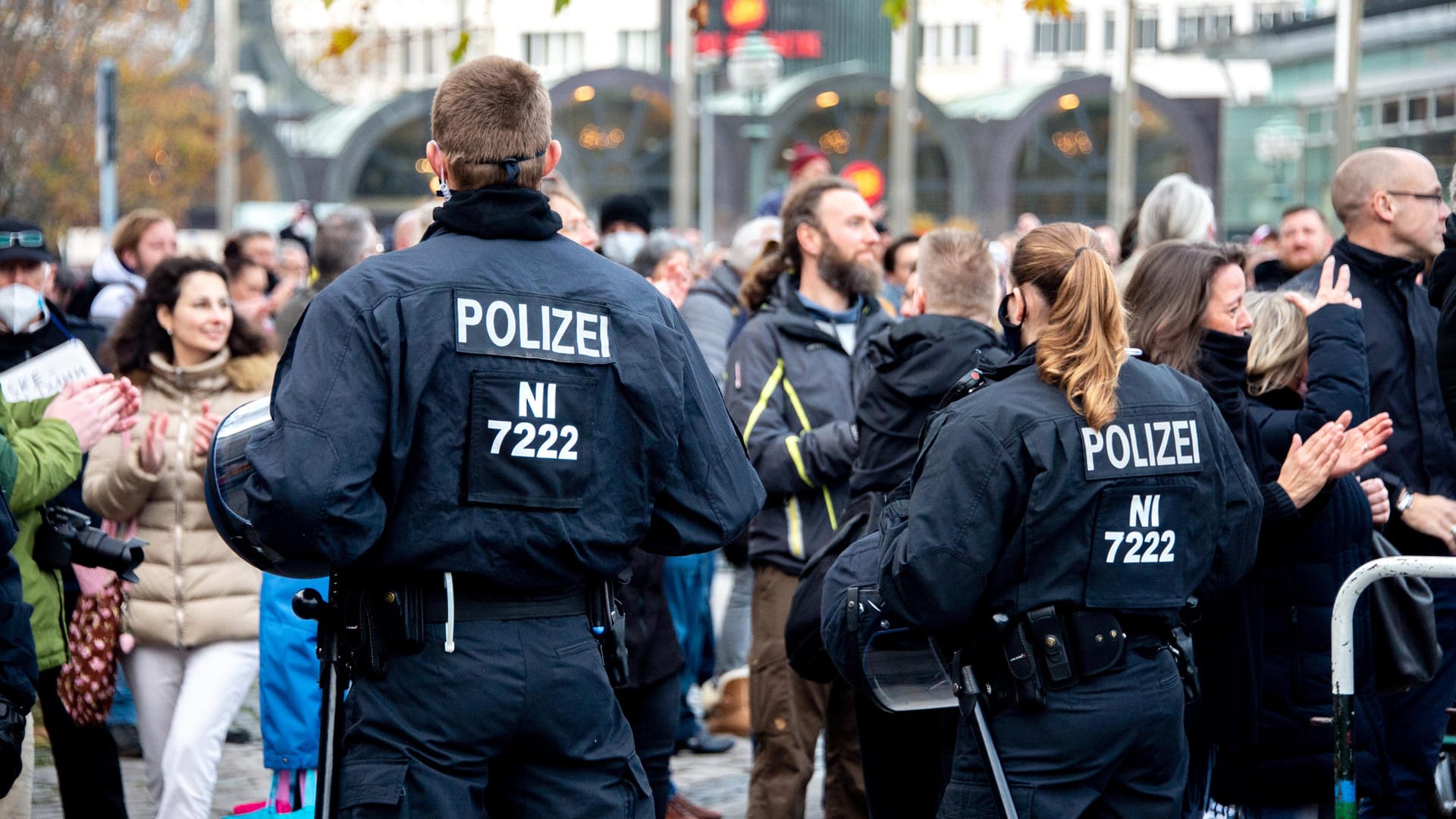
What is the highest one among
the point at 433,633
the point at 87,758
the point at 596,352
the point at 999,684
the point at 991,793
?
the point at 596,352

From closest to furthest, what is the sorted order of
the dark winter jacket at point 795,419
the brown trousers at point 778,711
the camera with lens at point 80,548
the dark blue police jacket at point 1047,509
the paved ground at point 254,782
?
1. the dark blue police jacket at point 1047,509
2. the camera with lens at point 80,548
3. the dark winter jacket at point 795,419
4. the brown trousers at point 778,711
5. the paved ground at point 254,782

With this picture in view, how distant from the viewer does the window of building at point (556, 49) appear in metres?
92.1

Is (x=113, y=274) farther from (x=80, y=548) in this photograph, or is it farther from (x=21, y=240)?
(x=80, y=548)

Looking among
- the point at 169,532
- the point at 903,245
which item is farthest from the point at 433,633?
the point at 903,245

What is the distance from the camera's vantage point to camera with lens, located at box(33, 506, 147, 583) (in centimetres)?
502

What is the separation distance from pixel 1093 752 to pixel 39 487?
2902mm

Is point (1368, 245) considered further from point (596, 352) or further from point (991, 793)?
point (596, 352)

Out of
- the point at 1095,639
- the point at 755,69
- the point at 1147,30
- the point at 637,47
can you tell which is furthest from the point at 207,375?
the point at 1147,30

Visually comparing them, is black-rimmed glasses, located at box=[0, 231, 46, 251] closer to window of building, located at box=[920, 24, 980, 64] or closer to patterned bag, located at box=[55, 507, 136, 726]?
patterned bag, located at box=[55, 507, 136, 726]

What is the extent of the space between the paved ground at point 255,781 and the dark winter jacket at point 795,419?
1299mm

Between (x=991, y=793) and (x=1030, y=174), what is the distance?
5253 cm

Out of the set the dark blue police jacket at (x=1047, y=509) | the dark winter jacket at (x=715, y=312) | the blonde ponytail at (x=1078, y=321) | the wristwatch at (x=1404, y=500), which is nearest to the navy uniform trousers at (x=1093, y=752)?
the dark blue police jacket at (x=1047, y=509)

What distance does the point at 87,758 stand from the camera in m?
5.66

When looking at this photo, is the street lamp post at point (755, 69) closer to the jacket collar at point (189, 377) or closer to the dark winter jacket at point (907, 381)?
the jacket collar at point (189, 377)
